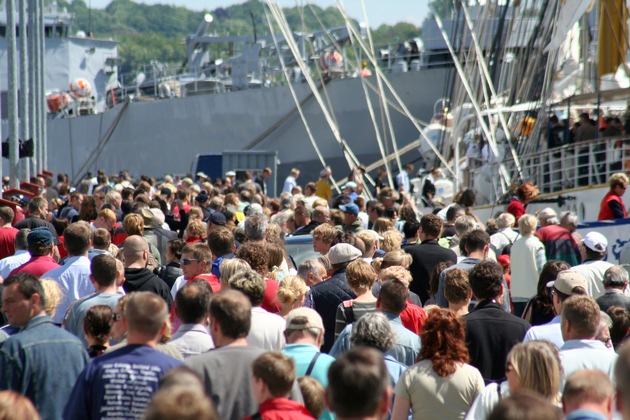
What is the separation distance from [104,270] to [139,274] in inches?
51.7

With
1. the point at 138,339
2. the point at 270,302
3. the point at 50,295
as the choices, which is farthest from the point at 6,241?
the point at 138,339

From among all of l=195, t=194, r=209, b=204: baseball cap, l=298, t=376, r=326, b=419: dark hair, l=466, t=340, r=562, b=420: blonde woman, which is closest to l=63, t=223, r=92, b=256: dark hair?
l=298, t=376, r=326, b=419: dark hair

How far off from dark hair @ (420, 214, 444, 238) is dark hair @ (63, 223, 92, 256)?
3244mm

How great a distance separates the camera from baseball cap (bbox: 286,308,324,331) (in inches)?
224

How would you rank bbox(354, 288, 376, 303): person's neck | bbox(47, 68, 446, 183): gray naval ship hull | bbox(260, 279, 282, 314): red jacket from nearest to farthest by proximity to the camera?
bbox(354, 288, 376, 303): person's neck
bbox(260, 279, 282, 314): red jacket
bbox(47, 68, 446, 183): gray naval ship hull

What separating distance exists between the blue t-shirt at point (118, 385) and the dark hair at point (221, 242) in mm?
3894

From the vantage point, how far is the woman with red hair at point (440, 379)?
5559 mm

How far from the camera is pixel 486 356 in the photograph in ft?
21.0

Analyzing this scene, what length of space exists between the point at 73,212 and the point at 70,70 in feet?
118

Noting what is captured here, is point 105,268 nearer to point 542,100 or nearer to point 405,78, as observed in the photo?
point 542,100

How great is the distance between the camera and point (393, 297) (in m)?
6.48

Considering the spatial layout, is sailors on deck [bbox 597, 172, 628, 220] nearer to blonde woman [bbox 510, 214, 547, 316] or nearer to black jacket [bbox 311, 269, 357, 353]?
blonde woman [bbox 510, 214, 547, 316]

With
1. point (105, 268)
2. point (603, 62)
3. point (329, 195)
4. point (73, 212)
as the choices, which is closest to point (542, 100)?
point (603, 62)

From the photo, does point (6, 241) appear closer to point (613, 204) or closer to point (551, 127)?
point (613, 204)
